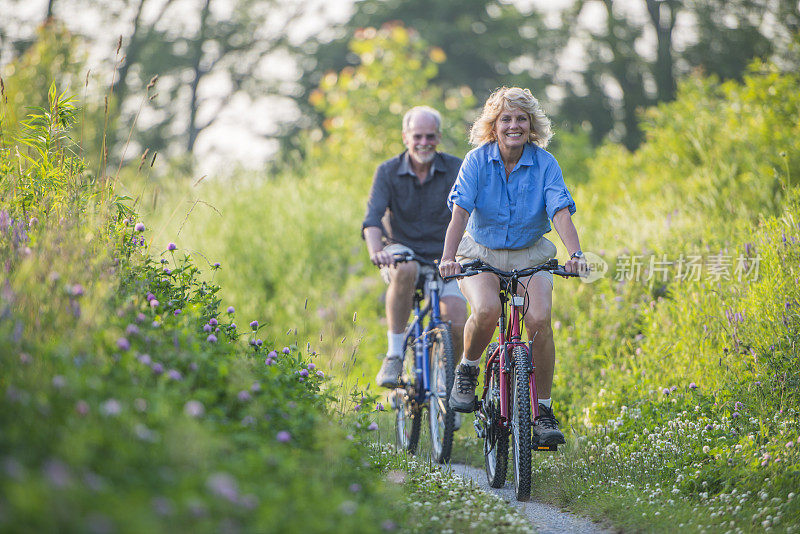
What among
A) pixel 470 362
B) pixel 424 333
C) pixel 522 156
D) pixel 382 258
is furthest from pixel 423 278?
pixel 522 156

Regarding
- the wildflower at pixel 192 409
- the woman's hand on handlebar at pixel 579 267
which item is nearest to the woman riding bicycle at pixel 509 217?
the woman's hand on handlebar at pixel 579 267

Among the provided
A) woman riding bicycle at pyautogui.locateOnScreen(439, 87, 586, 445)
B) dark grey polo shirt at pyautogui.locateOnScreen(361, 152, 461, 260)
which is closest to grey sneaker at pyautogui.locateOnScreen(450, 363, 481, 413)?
woman riding bicycle at pyautogui.locateOnScreen(439, 87, 586, 445)

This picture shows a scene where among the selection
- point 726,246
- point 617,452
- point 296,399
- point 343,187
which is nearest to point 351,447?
point 296,399

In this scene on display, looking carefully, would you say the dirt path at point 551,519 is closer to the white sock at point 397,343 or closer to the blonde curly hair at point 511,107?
the white sock at point 397,343

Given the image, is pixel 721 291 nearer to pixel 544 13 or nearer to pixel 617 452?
pixel 617 452

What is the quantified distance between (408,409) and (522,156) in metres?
2.19

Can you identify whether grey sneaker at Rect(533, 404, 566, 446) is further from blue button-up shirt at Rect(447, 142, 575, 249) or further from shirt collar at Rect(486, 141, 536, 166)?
shirt collar at Rect(486, 141, 536, 166)

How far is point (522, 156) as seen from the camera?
4.72 meters

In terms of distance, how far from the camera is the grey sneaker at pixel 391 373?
5781mm

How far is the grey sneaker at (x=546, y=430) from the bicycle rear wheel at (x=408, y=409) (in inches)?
55.1

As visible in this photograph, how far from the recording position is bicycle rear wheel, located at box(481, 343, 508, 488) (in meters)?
4.64

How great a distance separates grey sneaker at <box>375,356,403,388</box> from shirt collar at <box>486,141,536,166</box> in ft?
6.18

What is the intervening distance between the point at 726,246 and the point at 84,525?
657cm

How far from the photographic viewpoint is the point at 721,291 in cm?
614
